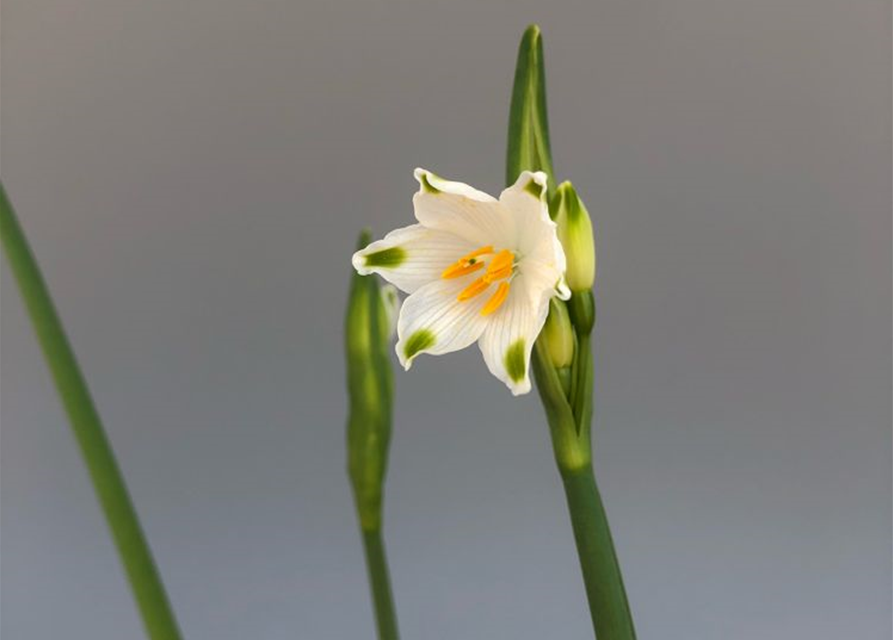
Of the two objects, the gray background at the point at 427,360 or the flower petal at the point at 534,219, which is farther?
the gray background at the point at 427,360

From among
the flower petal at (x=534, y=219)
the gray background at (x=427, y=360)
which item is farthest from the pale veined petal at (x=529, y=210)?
the gray background at (x=427, y=360)

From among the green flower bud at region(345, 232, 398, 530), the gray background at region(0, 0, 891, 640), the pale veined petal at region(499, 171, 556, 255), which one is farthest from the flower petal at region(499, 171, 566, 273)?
the gray background at region(0, 0, 891, 640)

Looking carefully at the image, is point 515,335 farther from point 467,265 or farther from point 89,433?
point 89,433

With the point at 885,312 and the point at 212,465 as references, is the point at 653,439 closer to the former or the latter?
the point at 885,312

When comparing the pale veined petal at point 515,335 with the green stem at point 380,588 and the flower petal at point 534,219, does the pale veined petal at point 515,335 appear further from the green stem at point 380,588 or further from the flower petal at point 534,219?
the green stem at point 380,588

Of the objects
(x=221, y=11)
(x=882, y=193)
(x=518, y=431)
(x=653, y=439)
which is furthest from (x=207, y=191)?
(x=882, y=193)

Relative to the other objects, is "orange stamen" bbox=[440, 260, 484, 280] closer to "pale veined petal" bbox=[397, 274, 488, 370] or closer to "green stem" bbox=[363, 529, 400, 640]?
"pale veined petal" bbox=[397, 274, 488, 370]

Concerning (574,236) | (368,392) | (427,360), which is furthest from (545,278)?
(427,360)
